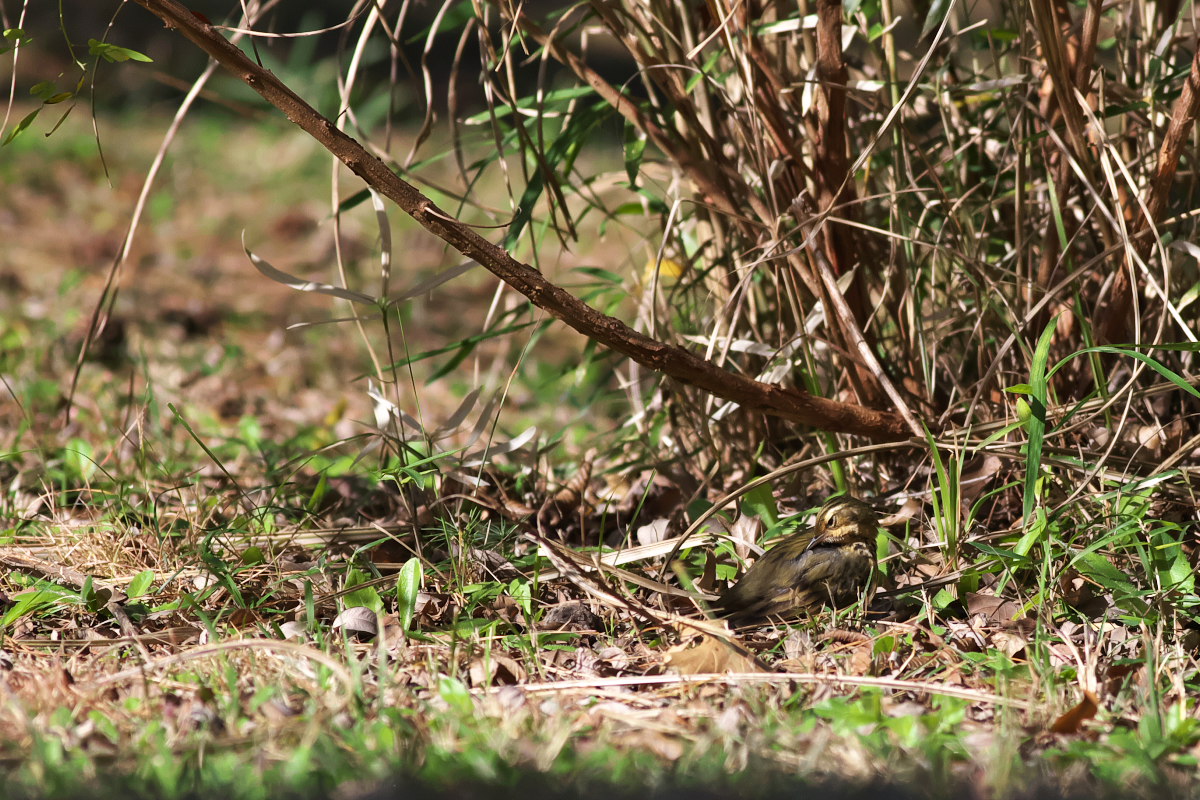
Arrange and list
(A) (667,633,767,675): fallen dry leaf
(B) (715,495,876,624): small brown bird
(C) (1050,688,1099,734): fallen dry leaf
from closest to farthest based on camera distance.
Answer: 1. (C) (1050,688,1099,734): fallen dry leaf
2. (A) (667,633,767,675): fallen dry leaf
3. (B) (715,495,876,624): small brown bird

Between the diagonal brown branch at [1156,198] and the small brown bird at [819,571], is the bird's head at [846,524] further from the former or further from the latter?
the diagonal brown branch at [1156,198]

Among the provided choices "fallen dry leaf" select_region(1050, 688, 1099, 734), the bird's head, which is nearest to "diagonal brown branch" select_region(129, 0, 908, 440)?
the bird's head

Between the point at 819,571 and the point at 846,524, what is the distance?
98 millimetres

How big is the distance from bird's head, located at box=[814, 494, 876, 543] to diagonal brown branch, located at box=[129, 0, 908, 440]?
0.18 metres

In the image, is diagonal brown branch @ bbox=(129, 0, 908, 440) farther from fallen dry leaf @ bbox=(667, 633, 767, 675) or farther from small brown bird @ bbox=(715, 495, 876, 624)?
fallen dry leaf @ bbox=(667, 633, 767, 675)

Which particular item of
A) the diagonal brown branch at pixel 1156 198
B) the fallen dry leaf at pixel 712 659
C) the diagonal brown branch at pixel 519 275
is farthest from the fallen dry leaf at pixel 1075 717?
the diagonal brown branch at pixel 1156 198

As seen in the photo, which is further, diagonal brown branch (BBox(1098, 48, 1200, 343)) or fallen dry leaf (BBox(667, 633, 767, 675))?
diagonal brown branch (BBox(1098, 48, 1200, 343))

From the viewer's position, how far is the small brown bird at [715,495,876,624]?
Result: 1.88 meters

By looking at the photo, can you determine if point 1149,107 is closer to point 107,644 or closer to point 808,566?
point 808,566

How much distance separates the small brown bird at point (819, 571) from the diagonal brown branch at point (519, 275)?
0.19m

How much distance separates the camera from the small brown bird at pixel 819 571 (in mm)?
1883

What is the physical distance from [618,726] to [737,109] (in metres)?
1.41

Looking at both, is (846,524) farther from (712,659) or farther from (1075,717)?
(1075,717)

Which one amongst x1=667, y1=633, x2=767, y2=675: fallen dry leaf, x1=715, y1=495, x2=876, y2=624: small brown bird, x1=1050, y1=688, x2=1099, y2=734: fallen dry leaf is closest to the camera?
x1=1050, y1=688, x2=1099, y2=734: fallen dry leaf
